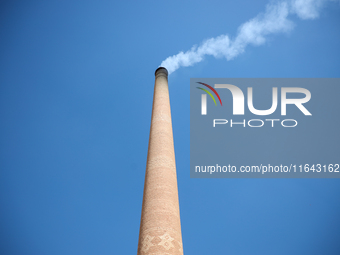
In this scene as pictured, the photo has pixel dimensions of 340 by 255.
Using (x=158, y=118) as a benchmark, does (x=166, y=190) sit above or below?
below

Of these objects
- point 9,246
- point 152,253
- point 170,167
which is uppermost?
point 170,167

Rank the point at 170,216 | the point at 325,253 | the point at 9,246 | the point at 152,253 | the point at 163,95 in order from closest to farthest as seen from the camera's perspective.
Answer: the point at 152,253 < the point at 170,216 < the point at 163,95 < the point at 325,253 < the point at 9,246

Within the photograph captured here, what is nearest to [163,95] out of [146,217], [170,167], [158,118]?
[158,118]

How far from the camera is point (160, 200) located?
7992 mm

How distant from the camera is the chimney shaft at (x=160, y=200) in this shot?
269 inches

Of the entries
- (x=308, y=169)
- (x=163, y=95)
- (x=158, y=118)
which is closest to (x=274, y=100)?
(x=163, y=95)

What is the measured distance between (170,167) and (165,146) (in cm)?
104

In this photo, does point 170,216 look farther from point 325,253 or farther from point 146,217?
point 325,253

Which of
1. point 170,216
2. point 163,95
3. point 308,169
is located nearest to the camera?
point 170,216

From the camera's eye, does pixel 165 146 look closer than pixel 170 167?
No

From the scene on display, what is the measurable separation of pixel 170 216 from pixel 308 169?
2343cm

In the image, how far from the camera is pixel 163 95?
45.5 ft

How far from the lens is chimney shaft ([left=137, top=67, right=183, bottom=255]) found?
22.4 ft

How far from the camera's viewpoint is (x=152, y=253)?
6.48m
